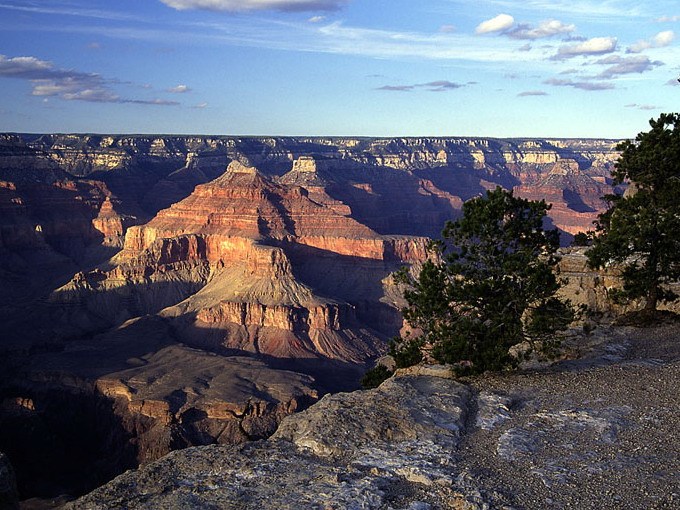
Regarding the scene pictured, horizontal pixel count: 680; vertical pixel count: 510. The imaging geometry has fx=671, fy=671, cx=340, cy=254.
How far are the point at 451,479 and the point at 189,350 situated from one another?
66.4m

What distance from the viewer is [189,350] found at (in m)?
76.4

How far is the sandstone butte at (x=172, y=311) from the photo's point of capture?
58.4 meters

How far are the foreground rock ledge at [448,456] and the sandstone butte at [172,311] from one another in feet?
52.3

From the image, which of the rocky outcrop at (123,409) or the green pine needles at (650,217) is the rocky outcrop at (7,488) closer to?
the green pine needles at (650,217)

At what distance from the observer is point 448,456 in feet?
47.2

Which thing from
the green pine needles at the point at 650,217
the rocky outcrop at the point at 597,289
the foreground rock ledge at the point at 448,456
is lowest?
the foreground rock ledge at the point at 448,456

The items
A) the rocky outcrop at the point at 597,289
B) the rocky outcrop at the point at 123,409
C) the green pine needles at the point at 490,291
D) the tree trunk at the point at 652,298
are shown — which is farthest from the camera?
the rocky outcrop at the point at 123,409

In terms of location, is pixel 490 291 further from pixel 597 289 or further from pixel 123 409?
pixel 123 409

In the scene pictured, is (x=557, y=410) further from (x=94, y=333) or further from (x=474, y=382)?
(x=94, y=333)

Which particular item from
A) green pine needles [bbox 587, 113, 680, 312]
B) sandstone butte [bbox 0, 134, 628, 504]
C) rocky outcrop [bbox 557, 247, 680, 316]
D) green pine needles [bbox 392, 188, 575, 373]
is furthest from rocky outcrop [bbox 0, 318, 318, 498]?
green pine needles [bbox 392, 188, 575, 373]

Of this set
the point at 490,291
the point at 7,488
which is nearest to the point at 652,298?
the point at 490,291

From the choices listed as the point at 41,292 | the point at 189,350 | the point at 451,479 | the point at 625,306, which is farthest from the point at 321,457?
the point at 41,292

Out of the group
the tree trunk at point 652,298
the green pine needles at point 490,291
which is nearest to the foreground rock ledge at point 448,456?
the green pine needles at point 490,291

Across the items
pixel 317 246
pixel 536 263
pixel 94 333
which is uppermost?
pixel 536 263
